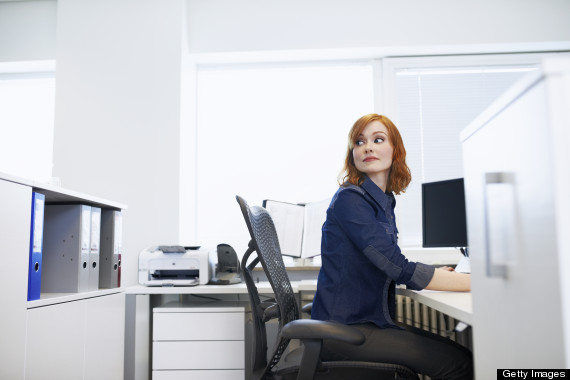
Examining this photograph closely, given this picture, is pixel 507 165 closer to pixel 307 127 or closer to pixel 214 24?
pixel 307 127

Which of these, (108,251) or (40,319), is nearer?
(40,319)

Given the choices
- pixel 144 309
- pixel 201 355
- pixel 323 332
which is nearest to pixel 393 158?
pixel 323 332

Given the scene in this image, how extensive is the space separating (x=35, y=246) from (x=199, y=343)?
1.07 metres

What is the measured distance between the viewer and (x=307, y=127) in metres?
3.32

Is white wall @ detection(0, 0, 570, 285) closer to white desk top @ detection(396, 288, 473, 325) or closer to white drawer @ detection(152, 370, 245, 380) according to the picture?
white drawer @ detection(152, 370, 245, 380)

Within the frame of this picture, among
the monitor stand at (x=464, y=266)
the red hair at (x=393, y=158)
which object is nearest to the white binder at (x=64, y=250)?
the red hair at (x=393, y=158)

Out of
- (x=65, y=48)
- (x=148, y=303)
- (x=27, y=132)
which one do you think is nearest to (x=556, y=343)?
(x=148, y=303)

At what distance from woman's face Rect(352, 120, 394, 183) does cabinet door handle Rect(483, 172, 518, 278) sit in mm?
919

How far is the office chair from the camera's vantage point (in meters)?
1.17

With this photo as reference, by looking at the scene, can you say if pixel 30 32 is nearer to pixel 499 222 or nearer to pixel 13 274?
pixel 13 274

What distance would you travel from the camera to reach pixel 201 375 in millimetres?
2205

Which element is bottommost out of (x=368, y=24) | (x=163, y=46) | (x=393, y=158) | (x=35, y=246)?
(x=35, y=246)

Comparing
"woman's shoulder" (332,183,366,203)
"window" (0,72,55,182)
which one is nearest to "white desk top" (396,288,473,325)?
"woman's shoulder" (332,183,366,203)

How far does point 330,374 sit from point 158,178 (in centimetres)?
207
